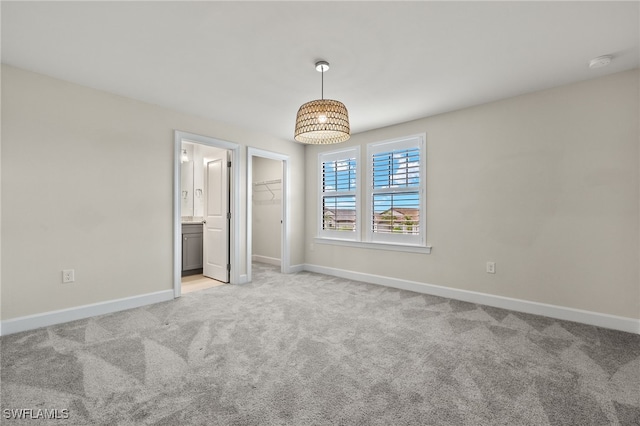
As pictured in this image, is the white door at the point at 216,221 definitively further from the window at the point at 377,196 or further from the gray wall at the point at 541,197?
the gray wall at the point at 541,197

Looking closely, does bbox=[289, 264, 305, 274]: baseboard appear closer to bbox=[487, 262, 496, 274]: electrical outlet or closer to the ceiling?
the ceiling

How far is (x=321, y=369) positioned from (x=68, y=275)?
9.05 ft

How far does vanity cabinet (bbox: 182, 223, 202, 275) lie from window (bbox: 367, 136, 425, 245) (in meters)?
3.02

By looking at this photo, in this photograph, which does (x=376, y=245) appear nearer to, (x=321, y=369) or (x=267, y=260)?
(x=321, y=369)

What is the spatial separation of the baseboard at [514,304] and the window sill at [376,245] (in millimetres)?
444

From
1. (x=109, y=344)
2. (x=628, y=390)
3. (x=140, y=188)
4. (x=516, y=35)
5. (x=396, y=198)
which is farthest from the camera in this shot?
(x=396, y=198)

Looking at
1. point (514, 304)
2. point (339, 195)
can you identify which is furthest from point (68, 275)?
point (514, 304)

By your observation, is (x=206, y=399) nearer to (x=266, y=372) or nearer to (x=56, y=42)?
(x=266, y=372)

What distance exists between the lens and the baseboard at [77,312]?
2.67 m

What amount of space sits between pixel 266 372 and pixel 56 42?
117 inches

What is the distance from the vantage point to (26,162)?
2746mm

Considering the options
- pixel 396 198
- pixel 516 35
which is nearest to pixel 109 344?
pixel 396 198

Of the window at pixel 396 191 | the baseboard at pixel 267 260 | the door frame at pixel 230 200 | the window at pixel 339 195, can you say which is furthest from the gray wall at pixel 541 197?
the baseboard at pixel 267 260

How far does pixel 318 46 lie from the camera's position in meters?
2.33
